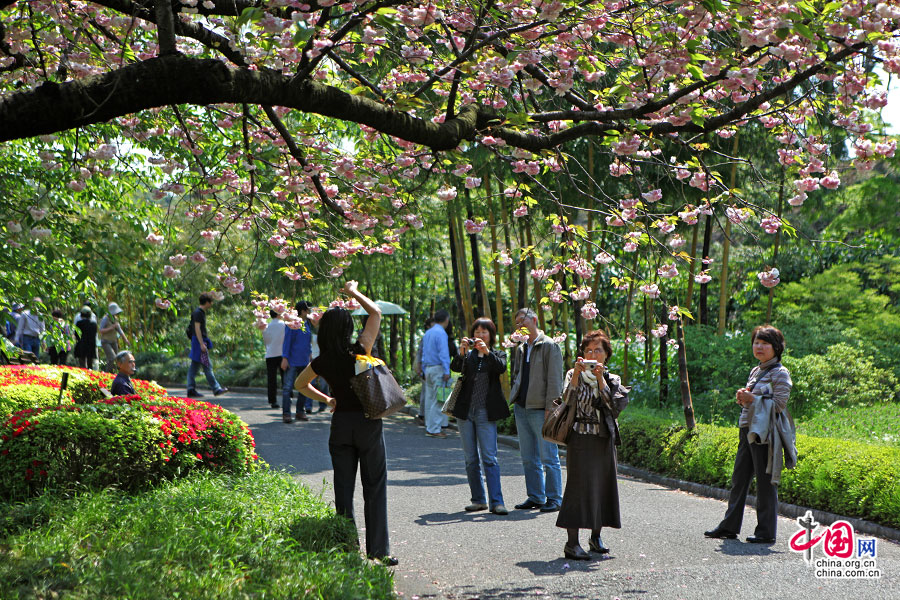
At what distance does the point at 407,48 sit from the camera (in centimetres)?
718

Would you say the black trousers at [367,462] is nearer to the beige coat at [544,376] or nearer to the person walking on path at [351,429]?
the person walking on path at [351,429]

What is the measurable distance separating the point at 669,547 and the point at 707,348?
337 inches

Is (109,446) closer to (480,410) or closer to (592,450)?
(480,410)

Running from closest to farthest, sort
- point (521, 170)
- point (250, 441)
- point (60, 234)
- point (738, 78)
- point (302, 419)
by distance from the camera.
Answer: point (738, 78), point (521, 170), point (250, 441), point (60, 234), point (302, 419)

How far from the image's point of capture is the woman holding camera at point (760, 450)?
6.25 m

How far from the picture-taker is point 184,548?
473cm

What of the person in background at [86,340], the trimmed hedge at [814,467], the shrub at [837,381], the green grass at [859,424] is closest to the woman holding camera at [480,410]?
the trimmed hedge at [814,467]

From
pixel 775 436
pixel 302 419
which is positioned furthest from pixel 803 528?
pixel 302 419

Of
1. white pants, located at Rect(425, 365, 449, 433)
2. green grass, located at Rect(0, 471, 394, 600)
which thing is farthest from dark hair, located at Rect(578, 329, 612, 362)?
white pants, located at Rect(425, 365, 449, 433)

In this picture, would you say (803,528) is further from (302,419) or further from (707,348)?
(302,419)

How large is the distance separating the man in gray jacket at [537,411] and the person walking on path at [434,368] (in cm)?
496

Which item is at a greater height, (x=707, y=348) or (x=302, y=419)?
(x=707, y=348)

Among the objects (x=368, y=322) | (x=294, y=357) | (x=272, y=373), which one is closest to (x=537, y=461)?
(x=368, y=322)

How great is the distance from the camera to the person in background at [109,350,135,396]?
924 centimetres
